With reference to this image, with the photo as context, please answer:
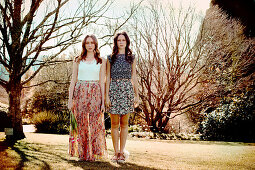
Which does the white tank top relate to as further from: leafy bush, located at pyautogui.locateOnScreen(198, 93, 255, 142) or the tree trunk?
leafy bush, located at pyautogui.locateOnScreen(198, 93, 255, 142)

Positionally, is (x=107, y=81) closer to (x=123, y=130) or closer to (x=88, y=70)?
(x=88, y=70)

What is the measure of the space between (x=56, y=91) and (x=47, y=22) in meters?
6.79

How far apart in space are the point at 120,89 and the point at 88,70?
562mm

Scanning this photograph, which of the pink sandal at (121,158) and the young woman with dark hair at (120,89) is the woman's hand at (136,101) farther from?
the pink sandal at (121,158)

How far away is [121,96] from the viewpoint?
134 inches

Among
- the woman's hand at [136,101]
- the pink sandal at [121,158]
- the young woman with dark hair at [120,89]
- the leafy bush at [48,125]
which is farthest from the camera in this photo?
the leafy bush at [48,125]

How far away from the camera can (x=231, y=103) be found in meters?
8.91

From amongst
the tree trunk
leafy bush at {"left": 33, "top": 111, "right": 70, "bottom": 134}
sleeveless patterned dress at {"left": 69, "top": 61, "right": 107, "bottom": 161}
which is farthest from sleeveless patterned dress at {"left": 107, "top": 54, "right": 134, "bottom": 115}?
leafy bush at {"left": 33, "top": 111, "right": 70, "bottom": 134}

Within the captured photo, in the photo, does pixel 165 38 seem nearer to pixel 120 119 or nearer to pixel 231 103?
pixel 231 103

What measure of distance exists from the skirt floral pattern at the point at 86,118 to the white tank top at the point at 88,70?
8cm

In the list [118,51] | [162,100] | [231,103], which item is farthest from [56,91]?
[118,51]

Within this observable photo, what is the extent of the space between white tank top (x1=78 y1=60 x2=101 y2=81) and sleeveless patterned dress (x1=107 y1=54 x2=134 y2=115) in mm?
244

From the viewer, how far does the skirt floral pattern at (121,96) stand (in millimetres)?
3377

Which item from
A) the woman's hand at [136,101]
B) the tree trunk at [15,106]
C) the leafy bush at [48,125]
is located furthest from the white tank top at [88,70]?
the leafy bush at [48,125]
